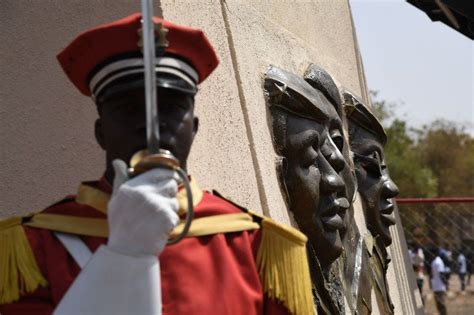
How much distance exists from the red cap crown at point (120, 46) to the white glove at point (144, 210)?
1.20 ft

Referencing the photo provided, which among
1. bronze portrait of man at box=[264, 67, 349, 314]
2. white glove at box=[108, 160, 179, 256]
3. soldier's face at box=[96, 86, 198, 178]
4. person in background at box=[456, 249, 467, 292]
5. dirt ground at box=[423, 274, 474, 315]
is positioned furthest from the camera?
dirt ground at box=[423, 274, 474, 315]

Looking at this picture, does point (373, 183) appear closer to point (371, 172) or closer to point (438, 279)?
point (371, 172)

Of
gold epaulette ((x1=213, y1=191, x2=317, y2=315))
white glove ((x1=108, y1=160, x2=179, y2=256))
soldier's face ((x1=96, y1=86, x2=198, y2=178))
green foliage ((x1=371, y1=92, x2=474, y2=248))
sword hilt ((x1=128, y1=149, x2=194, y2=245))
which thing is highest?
green foliage ((x1=371, y1=92, x2=474, y2=248))

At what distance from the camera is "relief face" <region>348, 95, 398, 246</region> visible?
5.09 metres

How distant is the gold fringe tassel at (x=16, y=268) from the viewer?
221cm

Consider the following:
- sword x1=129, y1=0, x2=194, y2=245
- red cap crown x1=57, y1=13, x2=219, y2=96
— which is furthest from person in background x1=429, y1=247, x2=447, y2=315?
sword x1=129, y1=0, x2=194, y2=245

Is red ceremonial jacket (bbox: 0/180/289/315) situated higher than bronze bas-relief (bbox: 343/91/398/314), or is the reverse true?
bronze bas-relief (bbox: 343/91/398/314)

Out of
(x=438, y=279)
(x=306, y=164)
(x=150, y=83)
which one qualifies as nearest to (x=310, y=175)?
(x=306, y=164)

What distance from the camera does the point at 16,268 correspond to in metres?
2.23

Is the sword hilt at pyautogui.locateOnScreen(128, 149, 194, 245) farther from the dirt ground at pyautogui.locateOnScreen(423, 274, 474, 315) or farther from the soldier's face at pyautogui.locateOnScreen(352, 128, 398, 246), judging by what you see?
the dirt ground at pyautogui.locateOnScreen(423, 274, 474, 315)

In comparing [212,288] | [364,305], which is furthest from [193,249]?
[364,305]

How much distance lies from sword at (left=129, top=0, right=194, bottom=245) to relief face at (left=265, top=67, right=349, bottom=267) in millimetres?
1879

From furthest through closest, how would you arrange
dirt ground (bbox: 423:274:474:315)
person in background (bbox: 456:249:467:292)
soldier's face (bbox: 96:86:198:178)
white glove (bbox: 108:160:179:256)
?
dirt ground (bbox: 423:274:474:315) → person in background (bbox: 456:249:467:292) → soldier's face (bbox: 96:86:198:178) → white glove (bbox: 108:160:179:256)

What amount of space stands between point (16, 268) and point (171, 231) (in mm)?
374
